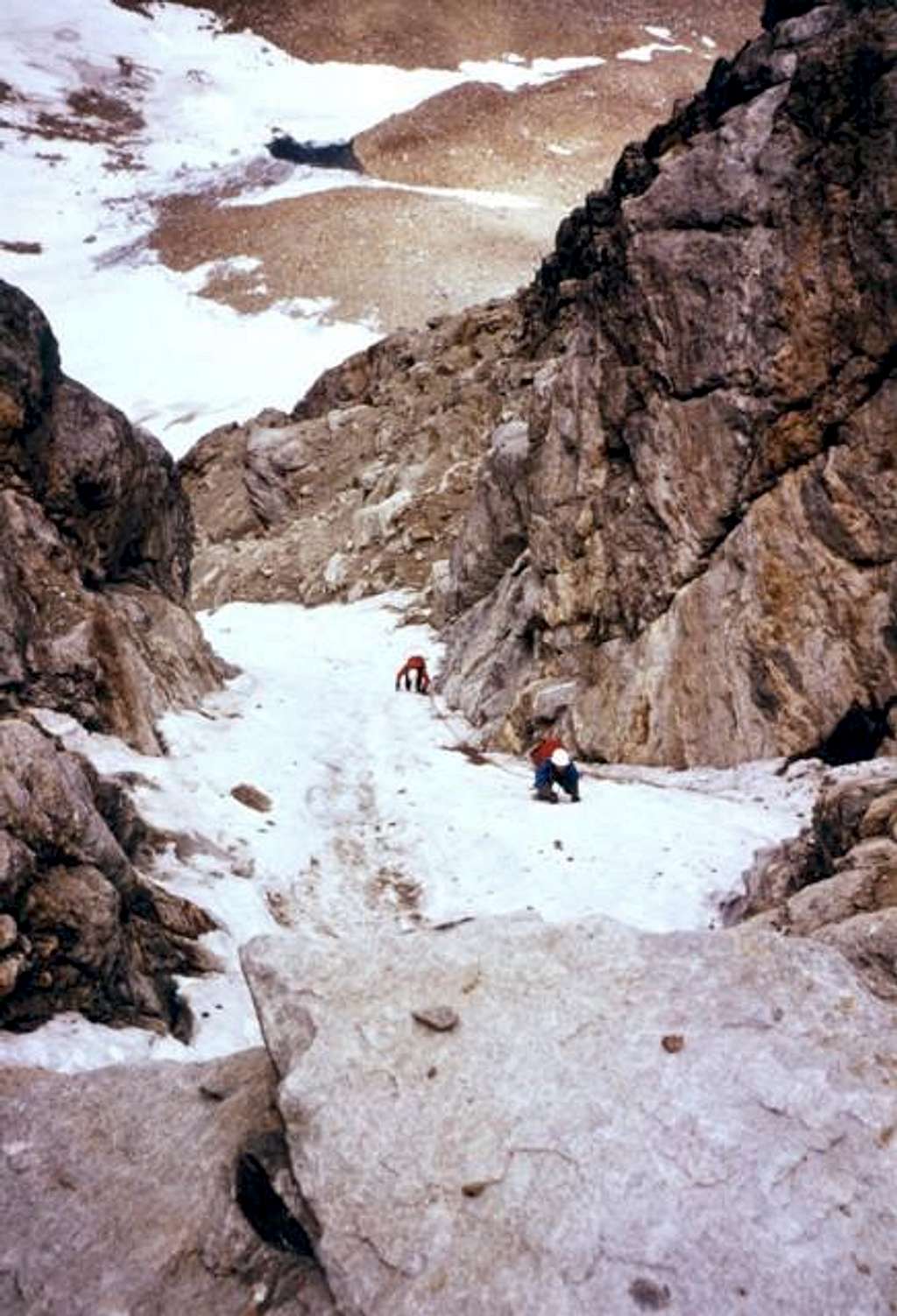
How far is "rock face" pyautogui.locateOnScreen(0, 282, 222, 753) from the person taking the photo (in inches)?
493

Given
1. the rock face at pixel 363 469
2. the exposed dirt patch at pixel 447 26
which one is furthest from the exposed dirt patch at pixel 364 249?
the exposed dirt patch at pixel 447 26

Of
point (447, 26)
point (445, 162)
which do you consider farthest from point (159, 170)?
point (447, 26)

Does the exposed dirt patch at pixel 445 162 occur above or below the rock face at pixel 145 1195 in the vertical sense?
above

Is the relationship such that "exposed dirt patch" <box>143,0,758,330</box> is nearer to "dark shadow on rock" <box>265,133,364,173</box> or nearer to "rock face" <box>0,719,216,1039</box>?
"dark shadow on rock" <box>265,133,364,173</box>

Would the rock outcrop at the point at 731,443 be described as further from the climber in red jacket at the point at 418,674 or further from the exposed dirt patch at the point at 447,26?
the exposed dirt patch at the point at 447,26

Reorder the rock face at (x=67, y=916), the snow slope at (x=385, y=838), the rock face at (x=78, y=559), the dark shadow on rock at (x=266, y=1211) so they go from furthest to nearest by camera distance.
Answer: the rock face at (x=78, y=559), the snow slope at (x=385, y=838), the rock face at (x=67, y=916), the dark shadow on rock at (x=266, y=1211)

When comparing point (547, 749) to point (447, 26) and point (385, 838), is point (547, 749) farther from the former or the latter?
point (447, 26)

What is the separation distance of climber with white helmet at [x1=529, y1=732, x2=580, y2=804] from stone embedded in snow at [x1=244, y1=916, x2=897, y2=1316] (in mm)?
7567

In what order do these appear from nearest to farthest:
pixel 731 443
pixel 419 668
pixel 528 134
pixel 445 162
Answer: pixel 731 443, pixel 419 668, pixel 445 162, pixel 528 134

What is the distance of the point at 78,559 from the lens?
48.5 feet

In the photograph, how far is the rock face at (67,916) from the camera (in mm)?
6355

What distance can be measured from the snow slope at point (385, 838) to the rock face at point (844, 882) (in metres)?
0.92

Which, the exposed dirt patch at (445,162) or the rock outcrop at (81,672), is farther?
the exposed dirt patch at (445,162)

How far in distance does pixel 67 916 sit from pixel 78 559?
919 centimetres
